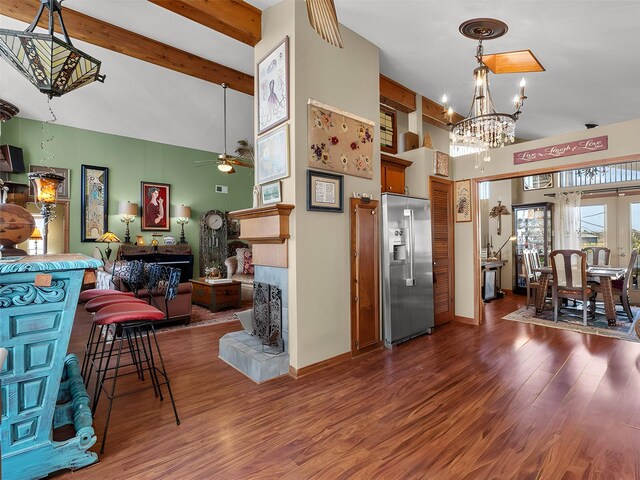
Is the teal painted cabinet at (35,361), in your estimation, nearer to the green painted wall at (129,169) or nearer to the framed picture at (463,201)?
the framed picture at (463,201)

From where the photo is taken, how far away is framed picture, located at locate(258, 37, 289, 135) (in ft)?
10.3

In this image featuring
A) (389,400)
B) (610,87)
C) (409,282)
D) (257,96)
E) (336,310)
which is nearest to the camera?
(389,400)

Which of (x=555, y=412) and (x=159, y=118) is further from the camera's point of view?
(x=159, y=118)

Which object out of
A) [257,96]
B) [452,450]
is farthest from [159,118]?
[452,450]

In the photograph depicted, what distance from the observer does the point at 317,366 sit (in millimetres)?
3152

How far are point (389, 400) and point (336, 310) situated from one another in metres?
1.02

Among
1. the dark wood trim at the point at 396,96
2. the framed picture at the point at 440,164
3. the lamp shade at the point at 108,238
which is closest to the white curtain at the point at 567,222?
the framed picture at the point at 440,164

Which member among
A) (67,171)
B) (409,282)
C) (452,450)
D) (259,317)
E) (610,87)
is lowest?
(452,450)

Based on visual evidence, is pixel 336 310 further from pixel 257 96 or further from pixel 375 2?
pixel 375 2

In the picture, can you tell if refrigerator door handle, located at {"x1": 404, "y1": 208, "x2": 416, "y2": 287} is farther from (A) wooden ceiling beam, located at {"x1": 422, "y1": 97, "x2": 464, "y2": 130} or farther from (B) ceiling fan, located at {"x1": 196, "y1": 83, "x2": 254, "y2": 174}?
(B) ceiling fan, located at {"x1": 196, "y1": 83, "x2": 254, "y2": 174}

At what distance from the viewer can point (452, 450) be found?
1982 millimetres

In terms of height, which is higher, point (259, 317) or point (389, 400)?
point (259, 317)

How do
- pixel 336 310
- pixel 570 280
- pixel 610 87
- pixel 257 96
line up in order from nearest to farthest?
pixel 336 310
pixel 257 96
pixel 610 87
pixel 570 280

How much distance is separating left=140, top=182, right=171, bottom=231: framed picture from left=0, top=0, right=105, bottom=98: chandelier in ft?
20.5
